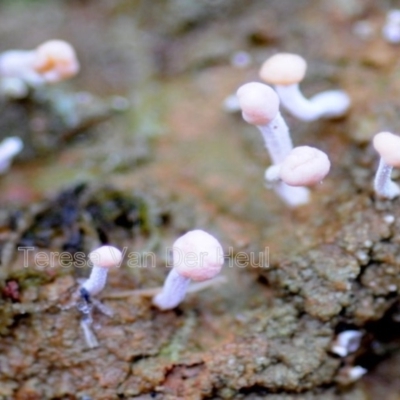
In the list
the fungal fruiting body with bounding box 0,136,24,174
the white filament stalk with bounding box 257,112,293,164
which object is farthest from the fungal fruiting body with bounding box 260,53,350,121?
the fungal fruiting body with bounding box 0,136,24,174

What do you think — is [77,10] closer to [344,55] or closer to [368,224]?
[344,55]

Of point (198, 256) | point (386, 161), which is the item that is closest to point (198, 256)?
point (198, 256)

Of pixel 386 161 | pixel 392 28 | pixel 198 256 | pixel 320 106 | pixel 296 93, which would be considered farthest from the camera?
pixel 392 28

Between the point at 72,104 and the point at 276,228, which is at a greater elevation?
the point at 72,104

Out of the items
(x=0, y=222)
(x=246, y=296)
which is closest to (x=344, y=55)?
(x=246, y=296)

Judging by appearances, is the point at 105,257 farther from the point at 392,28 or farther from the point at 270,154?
the point at 392,28

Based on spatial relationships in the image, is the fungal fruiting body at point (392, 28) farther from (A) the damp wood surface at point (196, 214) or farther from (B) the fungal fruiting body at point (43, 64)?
(B) the fungal fruiting body at point (43, 64)

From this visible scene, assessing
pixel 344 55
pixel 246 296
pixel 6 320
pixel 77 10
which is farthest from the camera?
pixel 77 10
